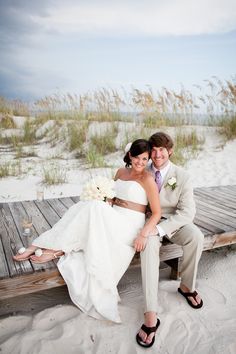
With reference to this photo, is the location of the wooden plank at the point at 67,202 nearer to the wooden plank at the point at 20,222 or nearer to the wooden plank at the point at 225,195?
the wooden plank at the point at 20,222

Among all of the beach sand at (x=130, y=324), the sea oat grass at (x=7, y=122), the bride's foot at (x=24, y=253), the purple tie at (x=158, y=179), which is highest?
the sea oat grass at (x=7, y=122)

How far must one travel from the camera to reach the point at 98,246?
2309mm

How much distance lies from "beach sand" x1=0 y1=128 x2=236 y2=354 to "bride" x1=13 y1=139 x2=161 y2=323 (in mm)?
148

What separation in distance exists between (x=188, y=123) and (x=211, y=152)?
114cm

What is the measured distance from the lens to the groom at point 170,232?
87.7 inches

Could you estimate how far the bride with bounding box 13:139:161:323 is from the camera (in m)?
2.29

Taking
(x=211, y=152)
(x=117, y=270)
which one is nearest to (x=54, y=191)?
(x=117, y=270)

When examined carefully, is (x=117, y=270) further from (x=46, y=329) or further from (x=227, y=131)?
(x=227, y=131)

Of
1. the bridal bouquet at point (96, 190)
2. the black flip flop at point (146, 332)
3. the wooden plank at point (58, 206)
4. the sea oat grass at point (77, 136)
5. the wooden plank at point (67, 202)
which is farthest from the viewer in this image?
the sea oat grass at point (77, 136)

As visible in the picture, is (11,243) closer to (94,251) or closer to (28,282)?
(28,282)

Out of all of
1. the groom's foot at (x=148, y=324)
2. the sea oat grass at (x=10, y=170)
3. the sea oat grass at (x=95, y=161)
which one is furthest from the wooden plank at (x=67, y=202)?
the sea oat grass at (x=10, y=170)

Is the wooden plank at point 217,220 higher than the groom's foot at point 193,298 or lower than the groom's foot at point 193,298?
higher

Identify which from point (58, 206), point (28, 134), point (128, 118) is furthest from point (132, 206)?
point (28, 134)

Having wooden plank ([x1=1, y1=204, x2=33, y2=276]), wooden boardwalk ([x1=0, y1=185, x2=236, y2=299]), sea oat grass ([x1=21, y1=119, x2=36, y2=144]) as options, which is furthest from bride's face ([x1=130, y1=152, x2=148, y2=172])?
sea oat grass ([x1=21, y1=119, x2=36, y2=144])
